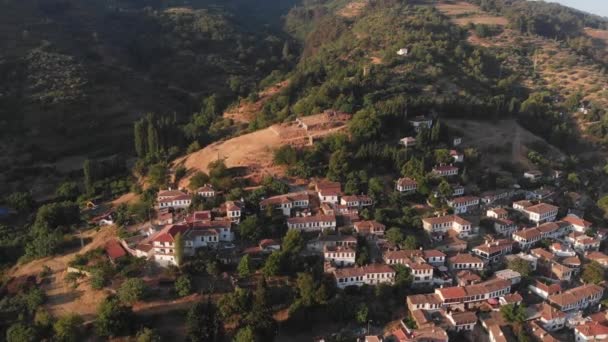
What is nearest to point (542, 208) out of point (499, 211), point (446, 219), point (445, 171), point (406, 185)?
point (499, 211)

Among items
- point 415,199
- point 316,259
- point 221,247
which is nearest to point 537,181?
point 415,199

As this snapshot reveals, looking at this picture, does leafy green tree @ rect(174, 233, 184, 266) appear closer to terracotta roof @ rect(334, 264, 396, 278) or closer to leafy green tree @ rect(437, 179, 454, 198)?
terracotta roof @ rect(334, 264, 396, 278)

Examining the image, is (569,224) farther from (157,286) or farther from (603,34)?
(603,34)

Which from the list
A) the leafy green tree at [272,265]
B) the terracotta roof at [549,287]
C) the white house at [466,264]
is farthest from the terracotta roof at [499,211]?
the leafy green tree at [272,265]

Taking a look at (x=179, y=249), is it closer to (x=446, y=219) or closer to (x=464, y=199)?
(x=446, y=219)

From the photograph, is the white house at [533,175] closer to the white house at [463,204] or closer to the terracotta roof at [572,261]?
the white house at [463,204]

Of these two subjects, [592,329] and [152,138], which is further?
[152,138]
